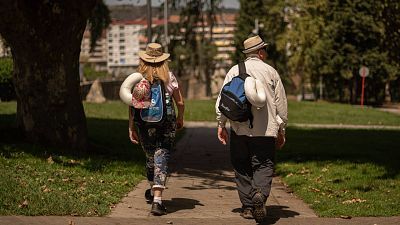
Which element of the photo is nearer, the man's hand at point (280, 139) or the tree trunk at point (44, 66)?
the man's hand at point (280, 139)

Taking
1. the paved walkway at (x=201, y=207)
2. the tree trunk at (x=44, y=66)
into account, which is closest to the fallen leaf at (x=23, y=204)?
the paved walkway at (x=201, y=207)

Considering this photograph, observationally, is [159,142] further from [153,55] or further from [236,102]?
[236,102]

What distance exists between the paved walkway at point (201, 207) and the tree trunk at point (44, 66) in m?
1.99

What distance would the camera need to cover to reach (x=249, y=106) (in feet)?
23.2

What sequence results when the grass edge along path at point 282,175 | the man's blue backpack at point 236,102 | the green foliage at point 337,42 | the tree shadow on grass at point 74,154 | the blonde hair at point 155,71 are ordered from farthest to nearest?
the green foliage at point 337,42 → the tree shadow on grass at point 74,154 → the grass edge along path at point 282,175 → the blonde hair at point 155,71 → the man's blue backpack at point 236,102

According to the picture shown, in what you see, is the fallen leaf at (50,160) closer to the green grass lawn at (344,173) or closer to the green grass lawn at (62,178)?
the green grass lawn at (62,178)

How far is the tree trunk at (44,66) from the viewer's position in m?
11.1

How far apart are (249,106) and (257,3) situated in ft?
220

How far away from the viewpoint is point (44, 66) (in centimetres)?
1118

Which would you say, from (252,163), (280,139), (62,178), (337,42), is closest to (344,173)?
(280,139)

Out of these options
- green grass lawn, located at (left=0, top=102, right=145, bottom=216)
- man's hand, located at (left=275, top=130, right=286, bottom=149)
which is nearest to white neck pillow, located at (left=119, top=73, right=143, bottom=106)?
green grass lawn, located at (left=0, top=102, right=145, bottom=216)

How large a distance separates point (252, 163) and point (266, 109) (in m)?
0.55

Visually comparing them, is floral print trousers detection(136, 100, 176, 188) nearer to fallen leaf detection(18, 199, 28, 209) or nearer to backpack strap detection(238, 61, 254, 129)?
backpack strap detection(238, 61, 254, 129)

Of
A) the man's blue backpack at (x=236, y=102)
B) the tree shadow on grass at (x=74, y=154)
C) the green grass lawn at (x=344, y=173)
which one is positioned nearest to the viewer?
the man's blue backpack at (x=236, y=102)
